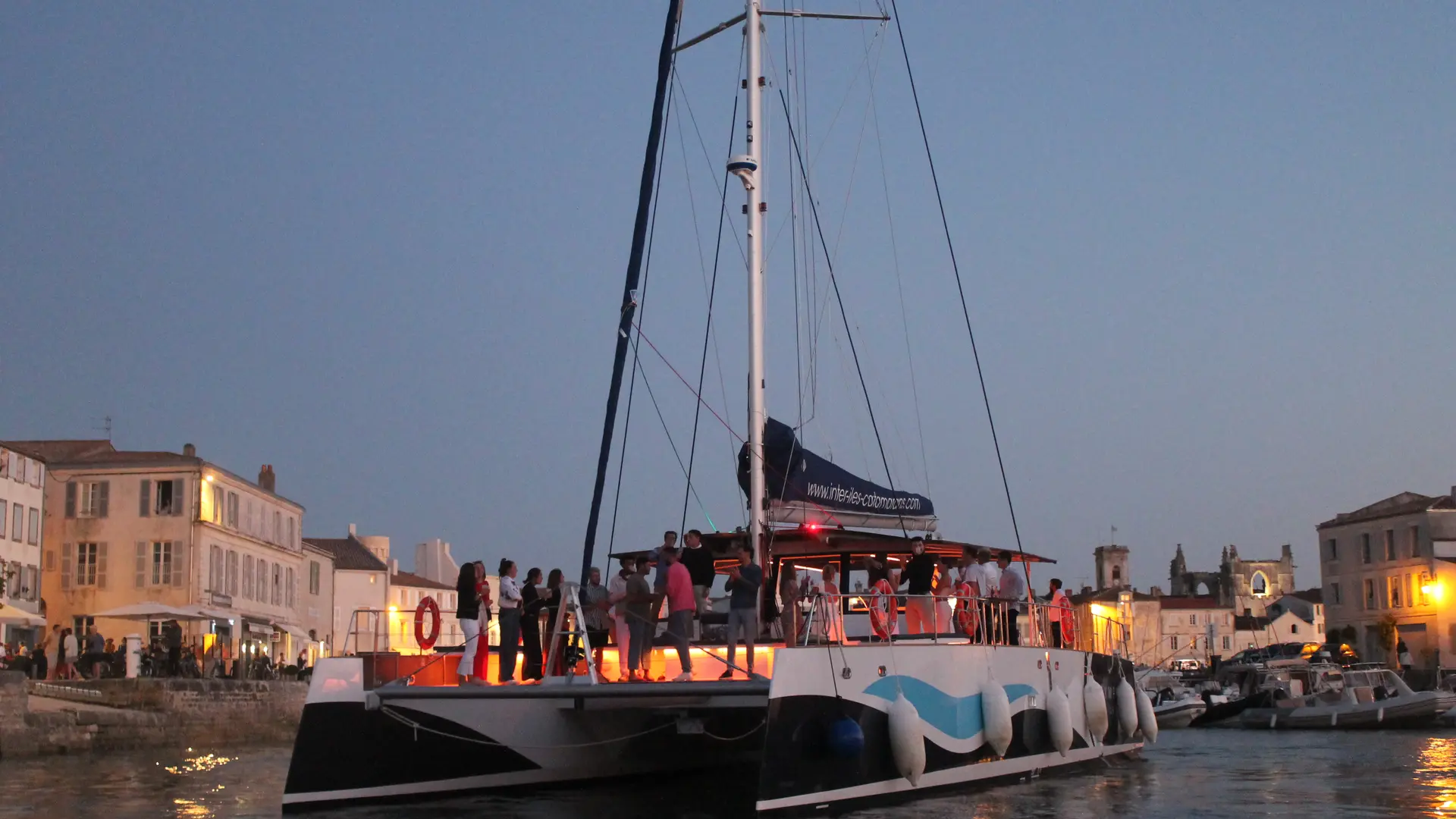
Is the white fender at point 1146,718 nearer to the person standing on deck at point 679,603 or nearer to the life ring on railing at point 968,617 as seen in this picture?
the life ring on railing at point 968,617

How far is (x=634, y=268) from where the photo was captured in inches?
679

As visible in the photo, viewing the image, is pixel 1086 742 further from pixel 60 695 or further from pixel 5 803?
pixel 60 695

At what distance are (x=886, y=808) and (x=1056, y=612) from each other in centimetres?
512

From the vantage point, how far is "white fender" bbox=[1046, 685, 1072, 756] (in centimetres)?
1648

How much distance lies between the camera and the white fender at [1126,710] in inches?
796

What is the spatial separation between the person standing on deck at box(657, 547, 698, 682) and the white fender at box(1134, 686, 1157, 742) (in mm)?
9589

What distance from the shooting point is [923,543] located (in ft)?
58.4

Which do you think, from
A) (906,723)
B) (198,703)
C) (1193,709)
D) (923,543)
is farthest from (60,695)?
(1193,709)

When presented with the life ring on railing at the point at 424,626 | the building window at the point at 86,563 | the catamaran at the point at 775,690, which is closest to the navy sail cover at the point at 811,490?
the catamaran at the point at 775,690

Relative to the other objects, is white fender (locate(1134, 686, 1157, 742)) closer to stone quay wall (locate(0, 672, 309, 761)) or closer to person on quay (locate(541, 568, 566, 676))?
person on quay (locate(541, 568, 566, 676))

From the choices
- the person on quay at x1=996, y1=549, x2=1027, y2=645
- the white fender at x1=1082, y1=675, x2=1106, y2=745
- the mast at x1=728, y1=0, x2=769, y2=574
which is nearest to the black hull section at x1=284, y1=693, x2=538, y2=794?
the mast at x1=728, y1=0, x2=769, y2=574

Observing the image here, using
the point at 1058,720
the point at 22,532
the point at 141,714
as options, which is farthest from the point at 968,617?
the point at 22,532

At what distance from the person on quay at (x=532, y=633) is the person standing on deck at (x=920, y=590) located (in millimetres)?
3799

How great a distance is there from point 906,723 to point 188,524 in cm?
3839
